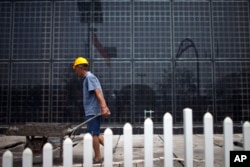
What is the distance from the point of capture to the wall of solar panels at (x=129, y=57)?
9180 millimetres

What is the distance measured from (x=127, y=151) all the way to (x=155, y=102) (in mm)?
5797

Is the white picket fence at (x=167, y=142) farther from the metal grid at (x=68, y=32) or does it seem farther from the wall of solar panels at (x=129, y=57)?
the metal grid at (x=68, y=32)

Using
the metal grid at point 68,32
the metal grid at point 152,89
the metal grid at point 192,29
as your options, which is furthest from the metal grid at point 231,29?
the metal grid at point 68,32

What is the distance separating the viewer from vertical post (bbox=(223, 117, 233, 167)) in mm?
3348

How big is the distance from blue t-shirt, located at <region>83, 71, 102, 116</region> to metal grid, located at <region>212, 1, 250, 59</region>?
5.18 metres

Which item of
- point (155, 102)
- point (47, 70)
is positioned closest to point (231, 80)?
point (155, 102)

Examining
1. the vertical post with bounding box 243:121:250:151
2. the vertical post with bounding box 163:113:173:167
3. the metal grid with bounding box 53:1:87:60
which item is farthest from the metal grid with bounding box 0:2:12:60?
the vertical post with bounding box 243:121:250:151

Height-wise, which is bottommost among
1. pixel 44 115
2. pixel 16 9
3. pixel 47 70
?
pixel 44 115

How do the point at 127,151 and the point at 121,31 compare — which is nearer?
the point at 127,151

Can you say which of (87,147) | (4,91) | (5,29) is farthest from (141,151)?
(5,29)

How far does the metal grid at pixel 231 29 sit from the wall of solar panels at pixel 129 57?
30mm

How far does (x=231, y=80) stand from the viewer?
9266 mm

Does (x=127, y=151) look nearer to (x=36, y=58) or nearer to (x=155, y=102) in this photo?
(x=155, y=102)

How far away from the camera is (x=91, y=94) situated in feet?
18.1
